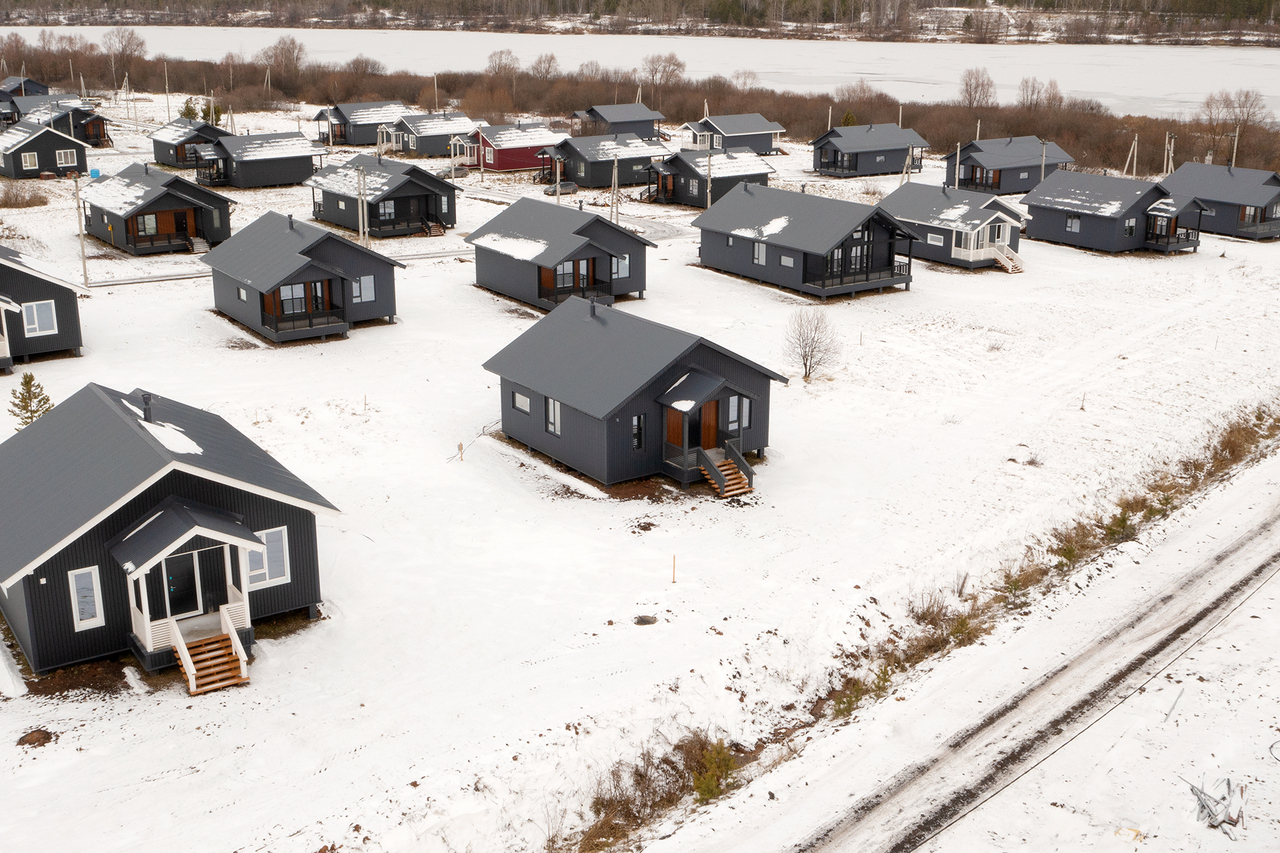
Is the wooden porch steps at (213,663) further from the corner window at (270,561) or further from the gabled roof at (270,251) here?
the gabled roof at (270,251)

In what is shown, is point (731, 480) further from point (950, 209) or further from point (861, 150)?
point (861, 150)

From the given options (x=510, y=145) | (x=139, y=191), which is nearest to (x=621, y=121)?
(x=510, y=145)

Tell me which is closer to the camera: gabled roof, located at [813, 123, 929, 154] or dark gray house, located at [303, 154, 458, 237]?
dark gray house, located at [303, 154, 458, 237]

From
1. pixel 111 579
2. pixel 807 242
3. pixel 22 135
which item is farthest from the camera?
pixel 22 135

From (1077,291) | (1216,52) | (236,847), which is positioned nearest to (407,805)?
(236,847)

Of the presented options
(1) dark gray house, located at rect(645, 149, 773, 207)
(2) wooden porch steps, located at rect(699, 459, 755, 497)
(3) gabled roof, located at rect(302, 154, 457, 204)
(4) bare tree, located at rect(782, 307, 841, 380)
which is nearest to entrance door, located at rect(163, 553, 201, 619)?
(2) wooden porch steps, located at rect(699, 459, 755, 497)

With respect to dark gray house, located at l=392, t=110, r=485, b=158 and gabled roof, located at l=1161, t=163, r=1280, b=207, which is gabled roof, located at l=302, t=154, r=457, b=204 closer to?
dark gray house, located at l=392, t=110, r=485, b=158
